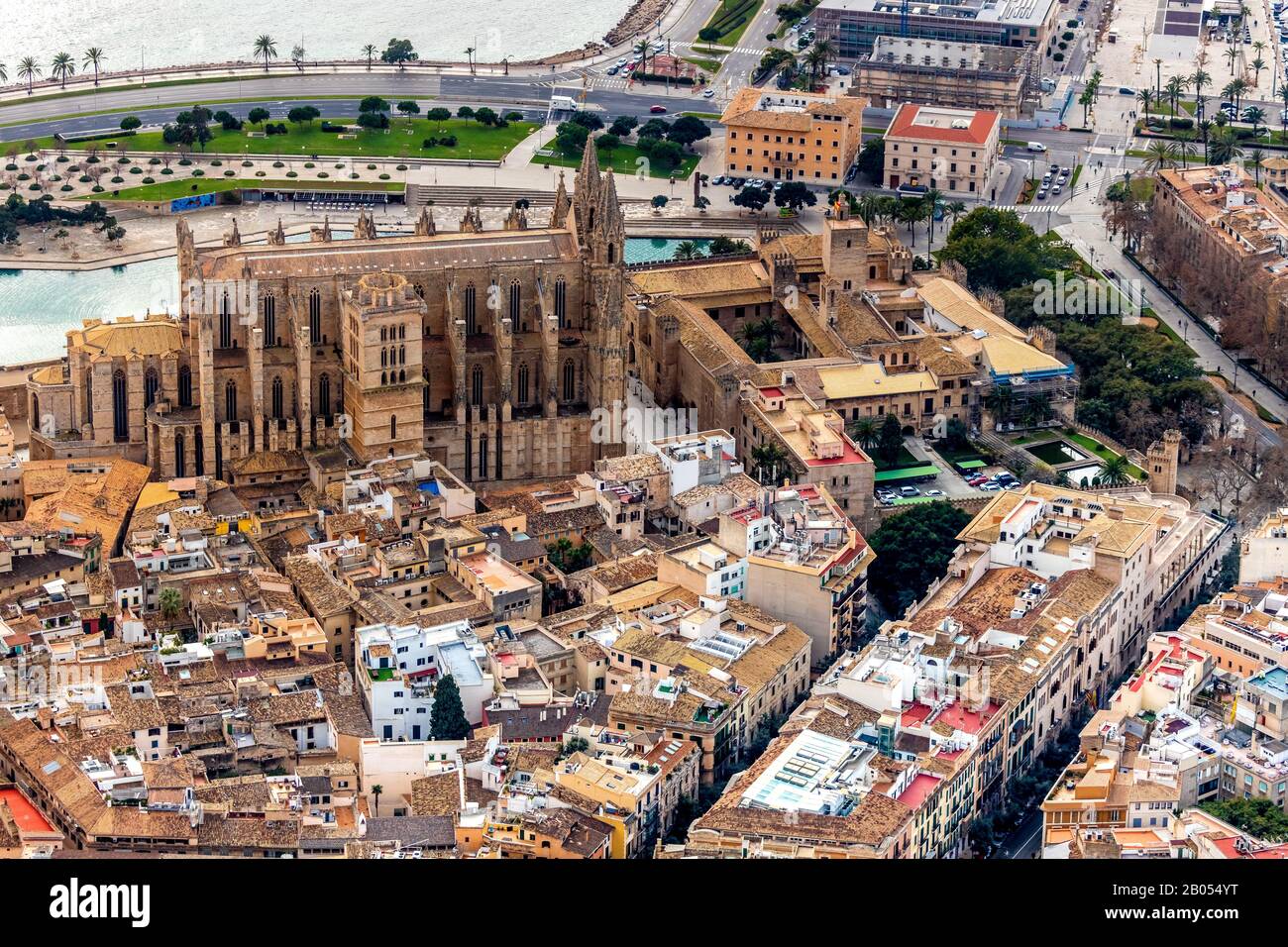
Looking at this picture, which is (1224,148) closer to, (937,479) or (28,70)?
(937,479)

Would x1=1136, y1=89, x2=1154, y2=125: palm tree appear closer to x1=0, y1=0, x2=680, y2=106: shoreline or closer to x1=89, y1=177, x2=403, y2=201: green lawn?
x1=0, y1=0, x2=680, y2=106: shoreline

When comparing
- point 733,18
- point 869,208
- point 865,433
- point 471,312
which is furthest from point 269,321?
point 733,18

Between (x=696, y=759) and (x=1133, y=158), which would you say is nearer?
Result: (x=696, y=759)

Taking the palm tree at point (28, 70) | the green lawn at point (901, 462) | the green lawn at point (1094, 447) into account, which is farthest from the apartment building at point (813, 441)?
the palm tree at point (28, 70)

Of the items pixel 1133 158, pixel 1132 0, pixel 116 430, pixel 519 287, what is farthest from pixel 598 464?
pixel 1132 0
